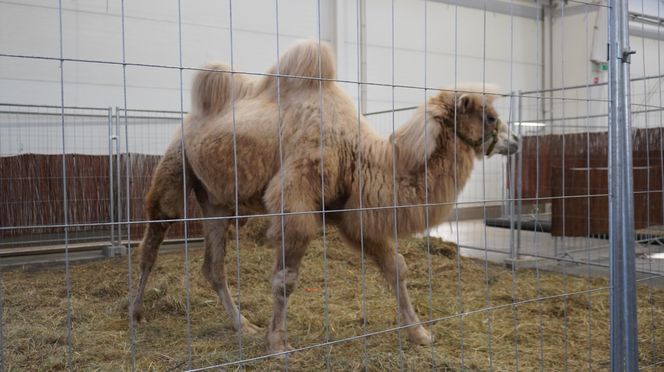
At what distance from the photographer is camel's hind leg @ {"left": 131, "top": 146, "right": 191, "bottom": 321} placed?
413 centimetres

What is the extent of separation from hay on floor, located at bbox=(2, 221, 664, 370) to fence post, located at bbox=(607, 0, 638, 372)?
12.0 inches

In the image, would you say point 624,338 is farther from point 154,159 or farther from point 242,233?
point 154,159

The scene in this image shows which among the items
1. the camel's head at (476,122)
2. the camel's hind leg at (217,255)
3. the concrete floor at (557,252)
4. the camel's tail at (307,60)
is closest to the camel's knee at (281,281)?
the camel's hind leg at (217,255)

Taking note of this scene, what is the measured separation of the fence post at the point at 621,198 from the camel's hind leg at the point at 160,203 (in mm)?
2850

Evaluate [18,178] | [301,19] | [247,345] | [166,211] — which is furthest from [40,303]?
[301,19]

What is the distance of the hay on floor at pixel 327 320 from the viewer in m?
3.29

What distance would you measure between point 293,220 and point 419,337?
125 cm

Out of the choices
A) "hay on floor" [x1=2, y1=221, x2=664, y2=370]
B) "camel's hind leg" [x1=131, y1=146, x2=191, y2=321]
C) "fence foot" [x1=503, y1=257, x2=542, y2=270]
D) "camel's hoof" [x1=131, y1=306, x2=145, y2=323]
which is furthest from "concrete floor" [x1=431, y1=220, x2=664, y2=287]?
"camel's hoof" [x1=131, y1=306, x2=145, y2=323]

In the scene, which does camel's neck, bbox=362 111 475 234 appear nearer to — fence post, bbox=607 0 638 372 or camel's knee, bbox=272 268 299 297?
camel's knee, bbox=272 268 299 297

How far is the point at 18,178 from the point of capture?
714 centimetres

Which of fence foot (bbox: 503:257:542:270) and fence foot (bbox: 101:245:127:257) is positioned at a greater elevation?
fence foot (bbox: 101:245:127:257)

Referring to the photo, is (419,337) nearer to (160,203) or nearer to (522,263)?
(160,203)

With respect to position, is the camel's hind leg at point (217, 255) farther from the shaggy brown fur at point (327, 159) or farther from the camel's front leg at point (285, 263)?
the camel's front leg at point (285, 263)

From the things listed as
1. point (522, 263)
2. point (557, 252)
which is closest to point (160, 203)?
point (522, 263)
